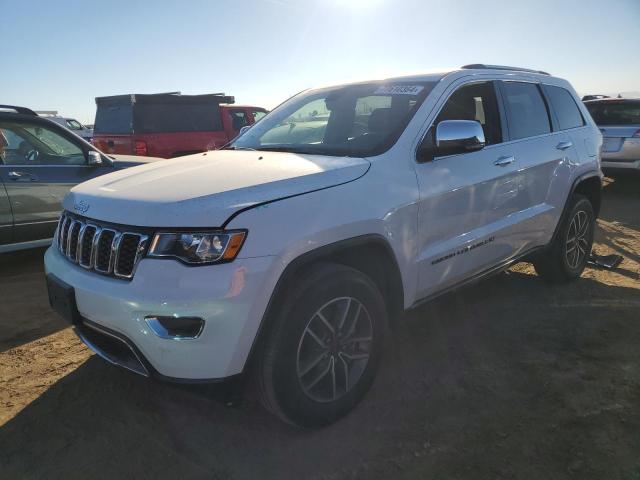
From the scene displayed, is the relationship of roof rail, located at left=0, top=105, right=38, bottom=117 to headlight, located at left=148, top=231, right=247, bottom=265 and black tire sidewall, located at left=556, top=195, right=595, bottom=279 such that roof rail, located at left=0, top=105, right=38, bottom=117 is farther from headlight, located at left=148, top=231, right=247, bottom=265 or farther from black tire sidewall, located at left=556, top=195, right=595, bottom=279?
black tire sidewall, located at left=556, top=195, right=595, bottom=279

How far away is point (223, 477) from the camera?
2.34m

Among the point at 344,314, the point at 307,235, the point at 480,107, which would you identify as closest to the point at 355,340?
the point at 344,314

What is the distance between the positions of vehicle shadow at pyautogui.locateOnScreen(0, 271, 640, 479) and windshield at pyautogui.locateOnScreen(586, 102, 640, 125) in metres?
7.64

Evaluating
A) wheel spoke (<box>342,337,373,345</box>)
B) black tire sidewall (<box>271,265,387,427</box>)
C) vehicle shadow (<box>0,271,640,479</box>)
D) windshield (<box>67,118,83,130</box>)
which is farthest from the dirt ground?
windshield (<box>67,118,83,130</box>)

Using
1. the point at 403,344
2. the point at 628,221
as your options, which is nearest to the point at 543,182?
the point at 403,344

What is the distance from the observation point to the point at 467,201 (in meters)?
3.27

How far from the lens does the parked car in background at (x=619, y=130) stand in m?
9.45

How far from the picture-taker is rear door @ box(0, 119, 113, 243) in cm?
514

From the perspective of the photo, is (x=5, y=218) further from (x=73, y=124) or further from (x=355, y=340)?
(x=73, y=124)

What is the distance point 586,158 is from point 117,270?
13.6 feet

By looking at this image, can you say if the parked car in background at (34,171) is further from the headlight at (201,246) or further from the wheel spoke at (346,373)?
the wheel spoke at (346,373)

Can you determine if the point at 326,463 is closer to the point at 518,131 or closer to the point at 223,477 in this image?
the point at 223,477

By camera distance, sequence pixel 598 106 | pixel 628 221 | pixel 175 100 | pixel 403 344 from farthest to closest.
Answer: pixel 598 106
pixel 175 100
pixel 628 221
pixel 403 344

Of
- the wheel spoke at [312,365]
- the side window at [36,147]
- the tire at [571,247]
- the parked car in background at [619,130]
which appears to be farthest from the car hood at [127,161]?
the parked car in background at [619,130]
